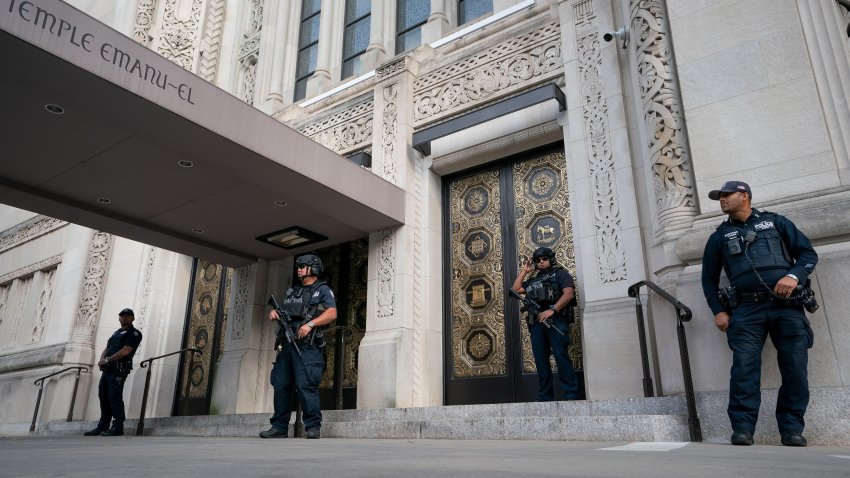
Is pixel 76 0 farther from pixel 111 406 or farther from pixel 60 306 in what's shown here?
pixel 111 406

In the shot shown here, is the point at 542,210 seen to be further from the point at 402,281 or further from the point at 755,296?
the point at 755,296

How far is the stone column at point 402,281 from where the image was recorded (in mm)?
8195

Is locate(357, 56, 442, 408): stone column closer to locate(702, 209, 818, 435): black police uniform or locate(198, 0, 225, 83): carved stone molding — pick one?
locate(702, 209, 818, 435): black police uniform

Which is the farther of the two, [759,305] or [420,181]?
[420,181]

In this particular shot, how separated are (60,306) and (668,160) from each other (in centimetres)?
1340

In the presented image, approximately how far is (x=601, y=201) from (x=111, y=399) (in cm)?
750

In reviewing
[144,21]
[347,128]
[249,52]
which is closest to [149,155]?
[347,128]

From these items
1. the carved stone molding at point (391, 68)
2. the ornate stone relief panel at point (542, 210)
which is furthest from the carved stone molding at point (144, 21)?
the ornate stone relief panel at point (542, 210)

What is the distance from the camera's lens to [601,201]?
23.8 feet

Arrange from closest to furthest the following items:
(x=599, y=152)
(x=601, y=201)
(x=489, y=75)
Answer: (x=601, y=201)
(x=599, y=152)
(x=489, y=75)

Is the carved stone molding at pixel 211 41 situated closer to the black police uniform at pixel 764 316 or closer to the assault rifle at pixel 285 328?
the assault rifle at pixel 285 328

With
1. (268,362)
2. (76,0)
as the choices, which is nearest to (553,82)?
(268,362)

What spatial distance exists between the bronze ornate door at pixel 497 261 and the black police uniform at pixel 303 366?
3.01m

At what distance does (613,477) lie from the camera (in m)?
1.82
